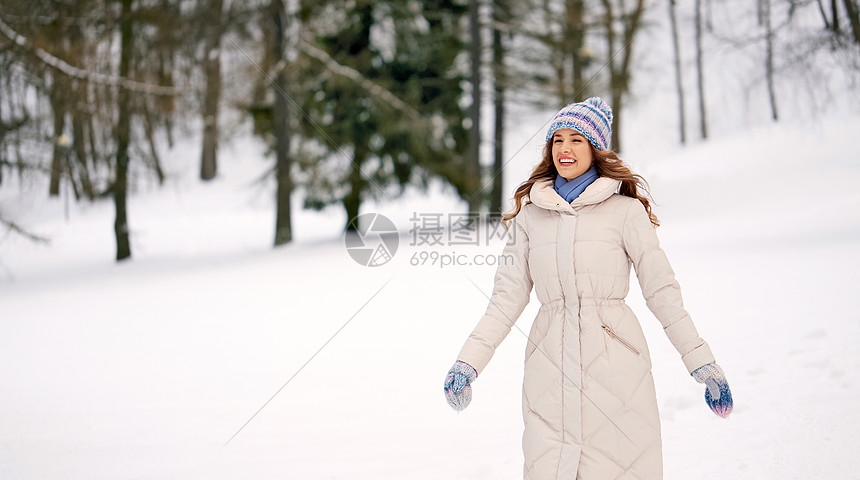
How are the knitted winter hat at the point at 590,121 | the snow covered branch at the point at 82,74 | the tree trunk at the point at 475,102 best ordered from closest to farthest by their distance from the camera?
the knitted winter hat at the point at 590,121, the snow covered branch at the point at 82,74, the tree trunk at the point at 475,102

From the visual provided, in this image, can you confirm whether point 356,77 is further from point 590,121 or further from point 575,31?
point 590,121

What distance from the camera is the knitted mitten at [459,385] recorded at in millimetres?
2154

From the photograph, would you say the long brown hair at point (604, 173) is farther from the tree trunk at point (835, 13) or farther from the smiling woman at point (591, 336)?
the tree trunk at point (835, 13)

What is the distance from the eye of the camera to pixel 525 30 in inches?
452

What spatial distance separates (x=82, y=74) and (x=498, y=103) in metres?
7.54

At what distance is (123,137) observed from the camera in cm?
1087

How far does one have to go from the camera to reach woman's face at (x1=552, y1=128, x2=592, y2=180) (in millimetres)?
2203

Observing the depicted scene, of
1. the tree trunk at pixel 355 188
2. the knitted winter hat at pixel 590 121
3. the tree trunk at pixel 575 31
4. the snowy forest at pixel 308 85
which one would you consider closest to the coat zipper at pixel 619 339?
the knitted winter hat at pixel 590 121

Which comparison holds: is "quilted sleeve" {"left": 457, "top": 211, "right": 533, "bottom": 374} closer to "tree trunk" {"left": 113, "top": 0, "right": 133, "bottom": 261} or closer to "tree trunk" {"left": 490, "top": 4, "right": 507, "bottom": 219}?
"tree trunk" {"left": 113, "top": 0, "right": 133, "bottom": 261}

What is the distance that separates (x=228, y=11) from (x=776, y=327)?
9623mm

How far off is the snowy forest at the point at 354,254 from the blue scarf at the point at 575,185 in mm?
532

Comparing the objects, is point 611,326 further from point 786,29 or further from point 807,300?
point 786,29

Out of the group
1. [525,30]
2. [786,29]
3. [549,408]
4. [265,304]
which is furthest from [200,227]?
[549,408]

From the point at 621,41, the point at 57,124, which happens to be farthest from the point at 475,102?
the point at 57,124
